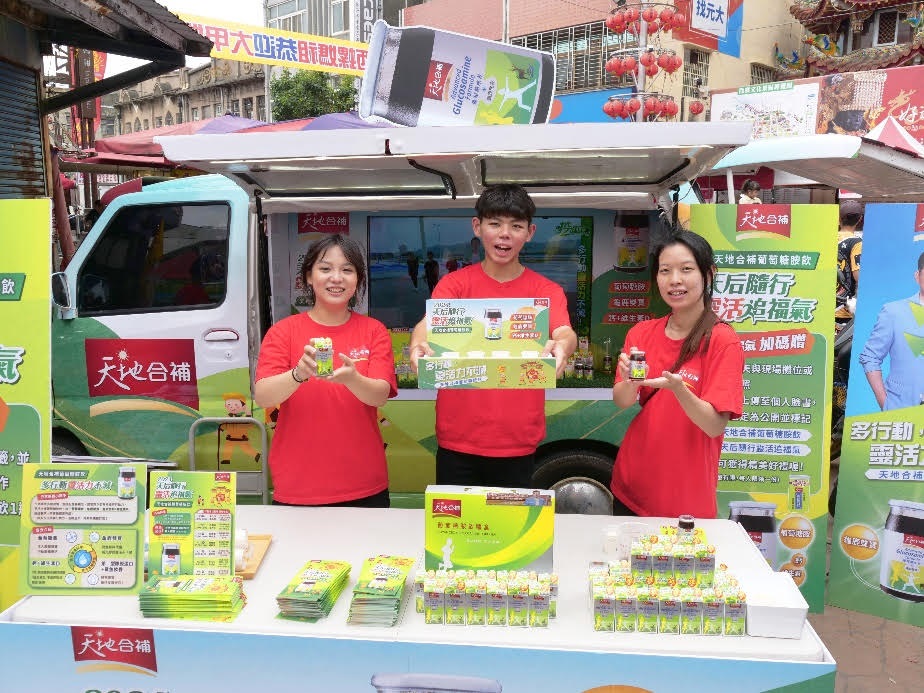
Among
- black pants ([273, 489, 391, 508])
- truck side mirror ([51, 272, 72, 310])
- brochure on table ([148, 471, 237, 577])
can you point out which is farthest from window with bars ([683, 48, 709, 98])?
brochure on table ([148, 471, 237, 577])

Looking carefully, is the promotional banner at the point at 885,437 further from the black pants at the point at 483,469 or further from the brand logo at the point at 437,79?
the brand logo at the point at 437,79

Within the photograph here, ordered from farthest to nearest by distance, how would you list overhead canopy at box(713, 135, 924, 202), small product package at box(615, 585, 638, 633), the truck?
overhead canopy at box(713, 135, 924, 202) < the truck < small product package at box(615, 585, 638, 633)

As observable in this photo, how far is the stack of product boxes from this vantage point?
184 cm

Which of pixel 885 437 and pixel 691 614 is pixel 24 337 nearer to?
pixel 691 614

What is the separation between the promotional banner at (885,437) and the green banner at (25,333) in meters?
3.62

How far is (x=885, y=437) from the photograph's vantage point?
3.66m

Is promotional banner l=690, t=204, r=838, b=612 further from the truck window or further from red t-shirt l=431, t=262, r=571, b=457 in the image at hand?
the truck window

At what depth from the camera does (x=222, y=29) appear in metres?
13.5

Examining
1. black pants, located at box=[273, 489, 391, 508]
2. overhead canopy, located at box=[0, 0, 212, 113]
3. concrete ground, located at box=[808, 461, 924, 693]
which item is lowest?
concrete ground, located at box=[808, 461, 924, 693]

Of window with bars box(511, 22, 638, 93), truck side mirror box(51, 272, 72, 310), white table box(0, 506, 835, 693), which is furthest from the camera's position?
window with bars box(511, 22, 638, 93)

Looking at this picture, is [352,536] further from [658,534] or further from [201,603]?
[658,534]

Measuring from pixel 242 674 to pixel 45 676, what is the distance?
1.74ft

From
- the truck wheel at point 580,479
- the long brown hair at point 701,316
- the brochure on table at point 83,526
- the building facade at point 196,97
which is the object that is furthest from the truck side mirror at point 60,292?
the building facade at point 196,97

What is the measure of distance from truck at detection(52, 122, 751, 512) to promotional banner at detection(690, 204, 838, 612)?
1.45ft
